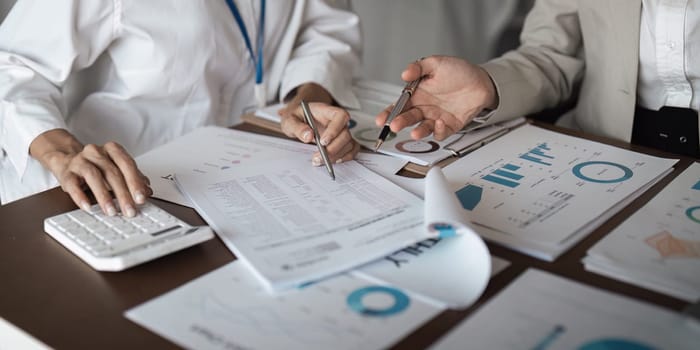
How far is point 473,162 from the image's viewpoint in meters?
1.05

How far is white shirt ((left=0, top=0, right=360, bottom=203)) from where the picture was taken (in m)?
1.19

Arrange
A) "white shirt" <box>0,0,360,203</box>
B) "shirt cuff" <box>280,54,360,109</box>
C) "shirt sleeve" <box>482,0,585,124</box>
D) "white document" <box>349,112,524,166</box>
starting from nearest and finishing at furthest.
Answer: "white document" <box>349,112,524,166</box>
"white shirt" <box>0,0,360,203</box>
"shirt sleeve" <box>482,0,585,124</box>
"shirt cuff" <box>280,54,360,109</box>

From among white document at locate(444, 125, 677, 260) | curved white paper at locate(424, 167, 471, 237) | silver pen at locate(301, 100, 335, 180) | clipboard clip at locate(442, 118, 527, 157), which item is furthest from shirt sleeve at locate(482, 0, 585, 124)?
curved white paper at locate(424, 167, 471, 237)

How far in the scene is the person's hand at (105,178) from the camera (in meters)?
0.86

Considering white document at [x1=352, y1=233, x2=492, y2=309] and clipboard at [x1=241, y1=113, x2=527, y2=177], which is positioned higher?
white document at [x1=352, y1=233, x2=492, y2=309]

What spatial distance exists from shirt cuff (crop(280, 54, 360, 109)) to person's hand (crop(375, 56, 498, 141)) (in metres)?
0.23

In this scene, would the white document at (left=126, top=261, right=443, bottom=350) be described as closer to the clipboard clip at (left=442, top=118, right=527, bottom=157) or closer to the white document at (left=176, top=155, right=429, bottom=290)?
the white document at (left=176, top=155, right=429, bottom=290)

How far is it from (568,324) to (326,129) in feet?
1.83

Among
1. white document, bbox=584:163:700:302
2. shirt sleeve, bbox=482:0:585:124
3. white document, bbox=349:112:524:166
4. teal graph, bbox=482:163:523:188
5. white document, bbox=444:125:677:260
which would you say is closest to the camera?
white document, bbox=584:163:700:302

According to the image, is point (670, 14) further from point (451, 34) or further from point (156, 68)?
point (451, 34)

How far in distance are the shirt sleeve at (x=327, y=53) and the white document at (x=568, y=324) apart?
791 millimetres

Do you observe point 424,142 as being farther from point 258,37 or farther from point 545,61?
point 258,37

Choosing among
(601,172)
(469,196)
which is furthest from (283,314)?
(601,172)

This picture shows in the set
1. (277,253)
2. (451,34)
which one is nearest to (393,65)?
(451,34)
